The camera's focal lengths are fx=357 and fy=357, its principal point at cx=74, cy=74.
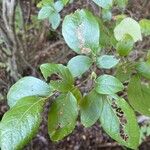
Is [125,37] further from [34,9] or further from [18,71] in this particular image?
[34,9]

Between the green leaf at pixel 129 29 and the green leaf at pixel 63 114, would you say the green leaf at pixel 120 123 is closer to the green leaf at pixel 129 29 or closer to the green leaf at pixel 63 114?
the green leaf at pixel 63 114

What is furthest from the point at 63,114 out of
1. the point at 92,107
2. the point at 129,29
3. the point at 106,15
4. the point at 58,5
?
the point at 106,15

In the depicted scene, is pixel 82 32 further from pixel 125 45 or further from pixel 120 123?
pixel 120 123

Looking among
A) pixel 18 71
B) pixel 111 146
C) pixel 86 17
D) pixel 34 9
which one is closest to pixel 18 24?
pixel 34 9

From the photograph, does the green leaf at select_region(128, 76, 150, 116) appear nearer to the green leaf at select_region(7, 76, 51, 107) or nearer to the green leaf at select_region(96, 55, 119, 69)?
the green leaf at select_region(96, 55, 119, 69)

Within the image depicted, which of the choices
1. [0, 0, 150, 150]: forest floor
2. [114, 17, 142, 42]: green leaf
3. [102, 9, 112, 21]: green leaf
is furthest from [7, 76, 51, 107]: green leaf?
[0, 0, 150, 150]: forest floor
